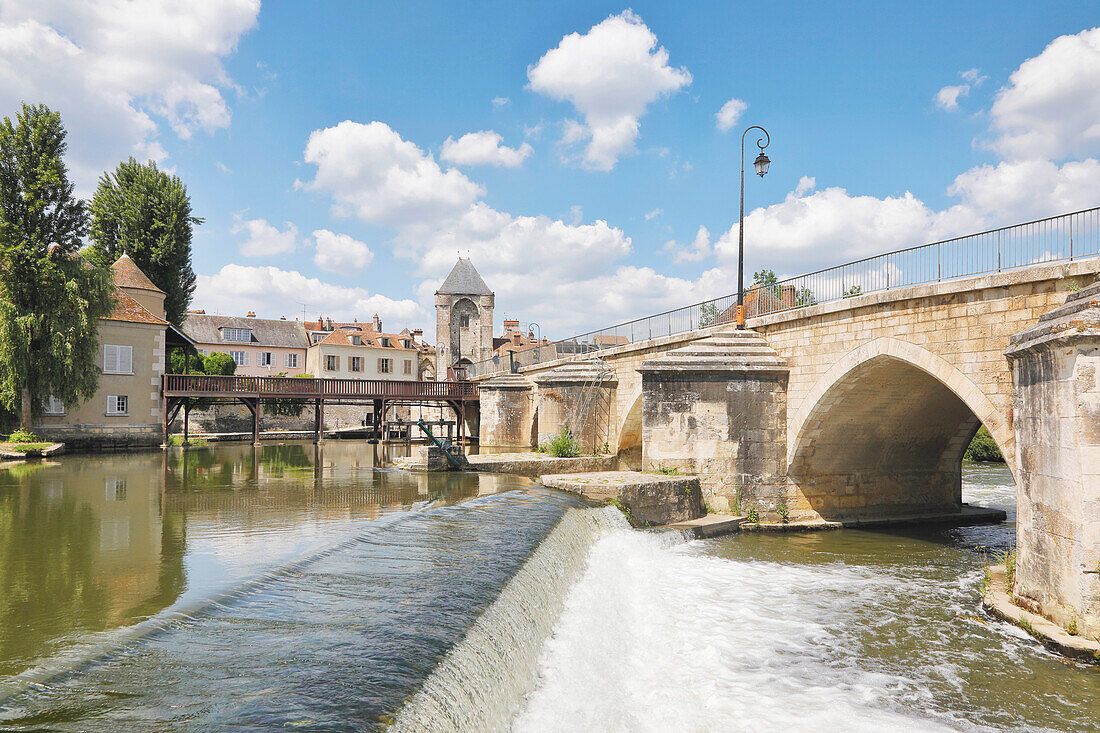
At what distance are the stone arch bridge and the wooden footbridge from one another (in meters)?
13.1

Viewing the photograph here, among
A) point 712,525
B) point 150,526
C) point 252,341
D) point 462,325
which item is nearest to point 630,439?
point 712,525

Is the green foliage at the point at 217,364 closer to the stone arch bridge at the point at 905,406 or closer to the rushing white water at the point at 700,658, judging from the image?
the stone arch bridge at the point at 905,406

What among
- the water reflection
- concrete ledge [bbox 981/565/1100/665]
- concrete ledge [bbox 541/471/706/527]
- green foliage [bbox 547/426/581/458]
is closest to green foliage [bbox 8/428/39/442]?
the water reflection

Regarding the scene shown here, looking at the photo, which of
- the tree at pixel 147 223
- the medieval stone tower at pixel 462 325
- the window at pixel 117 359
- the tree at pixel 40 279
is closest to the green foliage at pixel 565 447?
the tree at pixel 40 279

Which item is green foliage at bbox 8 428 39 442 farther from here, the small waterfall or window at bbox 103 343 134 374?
the small waterfall

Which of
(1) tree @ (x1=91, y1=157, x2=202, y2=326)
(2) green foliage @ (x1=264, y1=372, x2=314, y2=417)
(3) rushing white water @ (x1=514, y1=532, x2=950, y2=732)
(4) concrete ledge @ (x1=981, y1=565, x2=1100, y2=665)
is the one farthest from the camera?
(2) green foliage @ (x1=264, y1=372, x2=314, y2=417)

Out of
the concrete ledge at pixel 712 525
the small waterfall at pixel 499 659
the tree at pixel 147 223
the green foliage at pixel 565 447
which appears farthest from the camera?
the tree at pixel 147 223

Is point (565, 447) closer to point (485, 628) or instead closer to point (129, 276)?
point (485, 628)

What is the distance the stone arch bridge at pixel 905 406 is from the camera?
5930mm

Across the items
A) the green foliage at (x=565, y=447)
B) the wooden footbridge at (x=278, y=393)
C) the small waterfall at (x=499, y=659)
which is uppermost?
the wooden footbridge at (x=278, y=393)

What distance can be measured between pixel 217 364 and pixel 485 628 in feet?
134

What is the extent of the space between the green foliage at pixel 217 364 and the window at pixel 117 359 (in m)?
15.2

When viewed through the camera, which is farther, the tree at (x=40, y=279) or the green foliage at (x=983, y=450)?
the green foliage at (x=983, y=450)

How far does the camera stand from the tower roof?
50419mm
